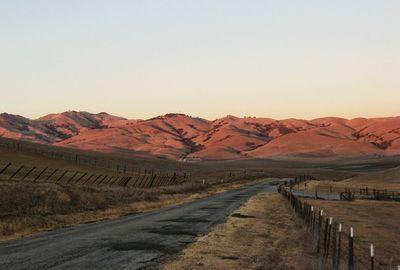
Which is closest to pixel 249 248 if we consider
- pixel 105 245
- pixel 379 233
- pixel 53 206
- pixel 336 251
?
pixel 336 251

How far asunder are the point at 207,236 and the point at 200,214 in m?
14.9

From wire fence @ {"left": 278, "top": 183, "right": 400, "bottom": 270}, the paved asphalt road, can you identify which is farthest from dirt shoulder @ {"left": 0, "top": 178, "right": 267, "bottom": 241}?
wire fence @ {"left": 278, "top": 183, "right": 400, "bottom": 270}

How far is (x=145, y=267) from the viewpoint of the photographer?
63.5ft

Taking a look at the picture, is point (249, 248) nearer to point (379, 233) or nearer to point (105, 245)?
point (105, 245)

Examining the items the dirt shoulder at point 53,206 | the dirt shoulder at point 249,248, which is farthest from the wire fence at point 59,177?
the dirt shoulder at point 249,248

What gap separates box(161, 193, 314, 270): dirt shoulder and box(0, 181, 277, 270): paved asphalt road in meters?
0.99

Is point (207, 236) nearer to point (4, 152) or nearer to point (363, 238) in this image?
point (363, 238)

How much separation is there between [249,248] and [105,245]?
20.6 feet

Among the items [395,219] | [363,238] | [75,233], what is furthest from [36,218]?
[395,219]

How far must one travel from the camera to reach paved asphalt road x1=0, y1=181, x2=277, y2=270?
773 inches

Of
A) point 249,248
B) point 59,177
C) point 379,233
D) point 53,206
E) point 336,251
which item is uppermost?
point 59,177

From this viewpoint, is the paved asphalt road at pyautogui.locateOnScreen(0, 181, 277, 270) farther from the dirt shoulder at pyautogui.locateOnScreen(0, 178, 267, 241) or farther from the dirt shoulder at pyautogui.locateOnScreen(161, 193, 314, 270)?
the dirt shoulder at pyautogui.locateOnScreen(0, 178, 267, 241)

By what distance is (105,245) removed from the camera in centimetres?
2439

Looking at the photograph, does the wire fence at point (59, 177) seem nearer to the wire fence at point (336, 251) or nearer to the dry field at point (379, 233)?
the dry field at point (379, 233)
